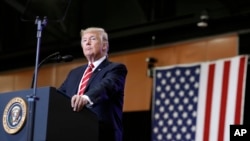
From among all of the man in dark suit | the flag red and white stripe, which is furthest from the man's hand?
the flag red and white stripe

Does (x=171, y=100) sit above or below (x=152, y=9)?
below

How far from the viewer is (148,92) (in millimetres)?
9016

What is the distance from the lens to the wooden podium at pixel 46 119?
120 inches

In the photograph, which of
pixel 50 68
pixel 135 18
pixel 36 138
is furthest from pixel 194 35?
pixel 36 138

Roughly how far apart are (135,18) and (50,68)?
2.31 m

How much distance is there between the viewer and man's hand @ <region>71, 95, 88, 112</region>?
3.13m

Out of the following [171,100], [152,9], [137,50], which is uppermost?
[152,9]

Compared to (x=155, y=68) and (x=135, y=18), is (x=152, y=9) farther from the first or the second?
(x=155, y=68)

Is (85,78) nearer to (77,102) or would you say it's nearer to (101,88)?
(101,88)

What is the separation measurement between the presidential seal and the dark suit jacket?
1.28ft

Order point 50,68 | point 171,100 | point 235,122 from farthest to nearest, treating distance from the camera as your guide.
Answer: point 50,68
point 171,100
point 235,122

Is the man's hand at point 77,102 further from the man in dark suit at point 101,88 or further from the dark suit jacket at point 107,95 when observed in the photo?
the dark suit jacket at point 107,95

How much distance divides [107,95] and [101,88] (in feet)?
0.29

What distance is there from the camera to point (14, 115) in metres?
3.19
